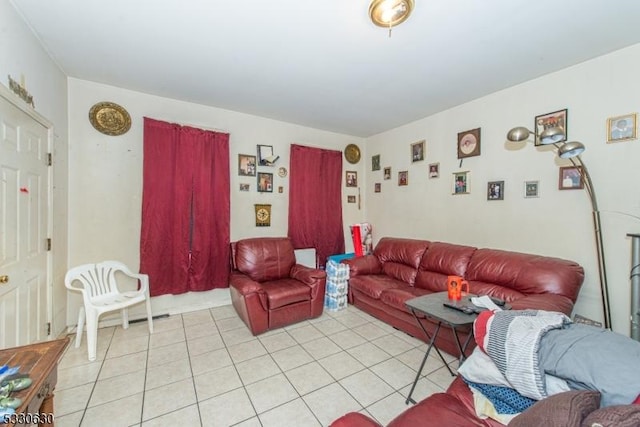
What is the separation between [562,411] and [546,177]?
2524 millimetres

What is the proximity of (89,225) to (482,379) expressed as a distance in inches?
143

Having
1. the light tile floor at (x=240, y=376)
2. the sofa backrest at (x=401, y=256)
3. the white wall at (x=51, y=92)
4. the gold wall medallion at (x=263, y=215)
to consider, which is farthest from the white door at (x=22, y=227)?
the sofa backrest at (x=401, y=256)

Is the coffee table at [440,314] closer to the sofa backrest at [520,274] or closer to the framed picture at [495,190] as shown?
the sofa backrest at [520,274]

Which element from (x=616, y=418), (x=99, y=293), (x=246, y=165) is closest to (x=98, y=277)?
(x=99, y=293)

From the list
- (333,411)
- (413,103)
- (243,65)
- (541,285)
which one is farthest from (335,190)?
(333,411)

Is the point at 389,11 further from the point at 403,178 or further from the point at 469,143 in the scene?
the point at 403,178

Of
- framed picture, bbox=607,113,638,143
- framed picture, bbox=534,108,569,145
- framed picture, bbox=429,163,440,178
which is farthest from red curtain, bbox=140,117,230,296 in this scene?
framed picture, bbox=607,113,638,143

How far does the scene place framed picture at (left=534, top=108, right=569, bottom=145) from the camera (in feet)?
7.89

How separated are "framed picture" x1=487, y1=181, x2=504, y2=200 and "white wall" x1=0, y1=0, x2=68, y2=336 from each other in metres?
4.16

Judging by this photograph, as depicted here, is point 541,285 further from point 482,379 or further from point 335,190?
point 335,190

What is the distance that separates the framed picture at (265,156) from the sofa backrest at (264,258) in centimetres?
112

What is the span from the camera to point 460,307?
176 cm

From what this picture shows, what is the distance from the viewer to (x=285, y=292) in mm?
2799

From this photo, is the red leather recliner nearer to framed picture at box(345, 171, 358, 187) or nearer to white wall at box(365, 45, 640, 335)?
framed picture at box(345, 171, 358, 187)
